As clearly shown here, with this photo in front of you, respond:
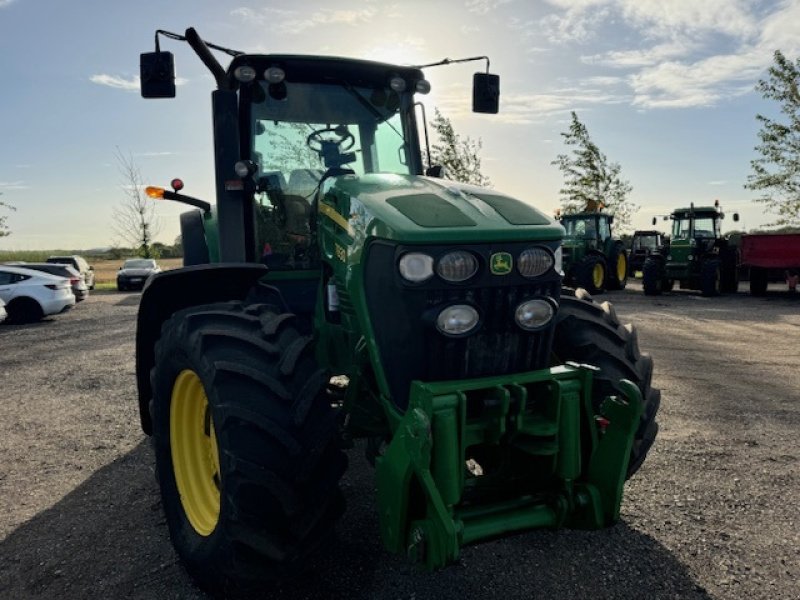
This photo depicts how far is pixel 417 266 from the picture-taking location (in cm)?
257

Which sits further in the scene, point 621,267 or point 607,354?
point 621,267

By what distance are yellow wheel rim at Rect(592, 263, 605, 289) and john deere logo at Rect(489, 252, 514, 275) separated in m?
16.3

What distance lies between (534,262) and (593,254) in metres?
16.4

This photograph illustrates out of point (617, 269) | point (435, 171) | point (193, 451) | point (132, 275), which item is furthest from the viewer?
point (132, 275)

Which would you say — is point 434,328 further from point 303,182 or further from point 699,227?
point 699,227

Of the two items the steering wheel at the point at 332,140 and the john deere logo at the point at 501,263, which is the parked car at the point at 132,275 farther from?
the john deere logo at the point at 501,263

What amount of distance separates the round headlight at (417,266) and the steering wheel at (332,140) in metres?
1.67

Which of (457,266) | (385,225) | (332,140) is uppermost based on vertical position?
(332,140)

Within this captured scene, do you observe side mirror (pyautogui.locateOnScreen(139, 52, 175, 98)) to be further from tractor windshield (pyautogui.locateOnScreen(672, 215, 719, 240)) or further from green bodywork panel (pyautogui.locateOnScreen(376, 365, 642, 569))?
tractor windshield (pyautogui.locateOnScreen(672, 215, 719, 240))

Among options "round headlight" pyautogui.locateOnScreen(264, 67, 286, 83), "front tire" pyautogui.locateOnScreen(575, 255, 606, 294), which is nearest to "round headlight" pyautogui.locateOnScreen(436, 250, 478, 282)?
"round headlight" pyautogui.locateOnScreen(264, 67, 286, 83)

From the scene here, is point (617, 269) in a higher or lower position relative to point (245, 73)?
lower

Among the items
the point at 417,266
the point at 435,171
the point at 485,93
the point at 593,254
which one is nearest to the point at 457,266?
the point at 417,266

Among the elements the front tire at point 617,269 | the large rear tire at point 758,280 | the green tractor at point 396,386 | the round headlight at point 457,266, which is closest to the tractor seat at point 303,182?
the green tractor at point 396,386

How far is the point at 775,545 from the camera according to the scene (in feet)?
10.6
